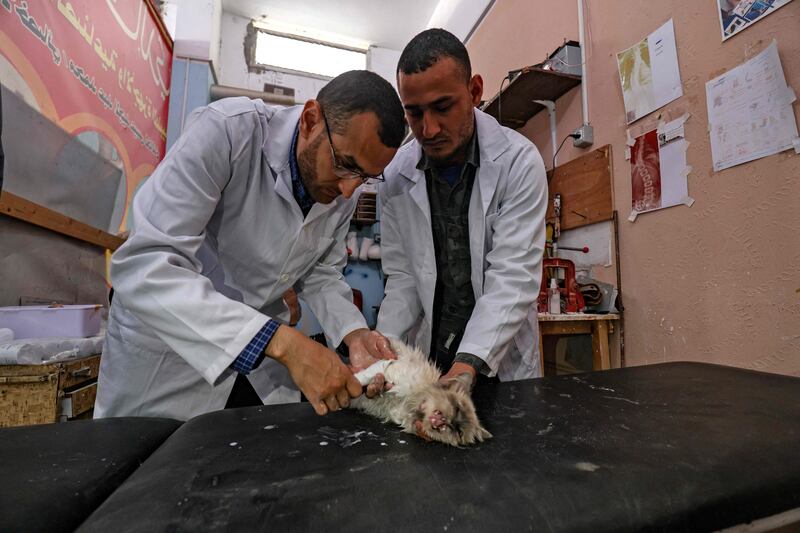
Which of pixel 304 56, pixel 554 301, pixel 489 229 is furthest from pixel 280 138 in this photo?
pixel 304 56

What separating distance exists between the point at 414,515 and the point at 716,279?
185cm

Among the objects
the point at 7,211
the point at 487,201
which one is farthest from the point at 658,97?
the point at 7,211

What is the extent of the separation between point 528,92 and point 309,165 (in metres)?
2.15

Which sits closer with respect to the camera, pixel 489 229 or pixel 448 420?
pixel 448 420

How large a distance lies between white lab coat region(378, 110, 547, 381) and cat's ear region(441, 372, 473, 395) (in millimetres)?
132

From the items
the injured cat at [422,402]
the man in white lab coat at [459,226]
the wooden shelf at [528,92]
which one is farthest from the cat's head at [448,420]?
the wooden shelf at [528,92]

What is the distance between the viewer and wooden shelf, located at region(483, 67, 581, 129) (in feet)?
8.12

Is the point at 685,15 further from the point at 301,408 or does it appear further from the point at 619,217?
the point at 301,408

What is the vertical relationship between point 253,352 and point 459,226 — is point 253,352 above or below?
below

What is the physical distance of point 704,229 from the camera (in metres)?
1.74

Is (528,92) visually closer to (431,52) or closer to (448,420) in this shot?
(431,52)

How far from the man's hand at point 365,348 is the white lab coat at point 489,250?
234 millimetres

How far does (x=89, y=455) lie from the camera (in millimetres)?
650

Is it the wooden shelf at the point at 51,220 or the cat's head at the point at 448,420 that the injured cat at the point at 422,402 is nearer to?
the cat's head at the point at 448,420
